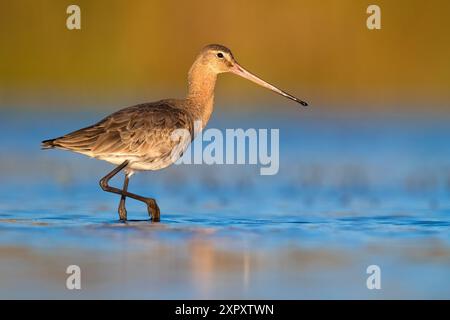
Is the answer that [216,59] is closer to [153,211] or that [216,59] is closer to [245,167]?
[153,211]

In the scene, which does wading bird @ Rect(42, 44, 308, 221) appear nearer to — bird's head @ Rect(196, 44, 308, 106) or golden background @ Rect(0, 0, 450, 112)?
bird's head @ Rect(196, 44, 308, 106)

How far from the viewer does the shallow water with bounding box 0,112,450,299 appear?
8.69 m

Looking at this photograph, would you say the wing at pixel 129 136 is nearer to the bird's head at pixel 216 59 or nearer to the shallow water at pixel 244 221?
the shallow water at pixel 244 221

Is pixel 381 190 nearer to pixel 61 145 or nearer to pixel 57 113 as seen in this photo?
pixel 61 145

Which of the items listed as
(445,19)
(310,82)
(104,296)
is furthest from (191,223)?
(445,19)

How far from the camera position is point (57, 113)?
18969 mm

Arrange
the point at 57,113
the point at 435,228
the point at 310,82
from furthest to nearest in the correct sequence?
the point at 310,82
the point at 57,113
the point at 435,228

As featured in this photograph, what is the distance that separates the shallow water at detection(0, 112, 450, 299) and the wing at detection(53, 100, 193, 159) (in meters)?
0.73

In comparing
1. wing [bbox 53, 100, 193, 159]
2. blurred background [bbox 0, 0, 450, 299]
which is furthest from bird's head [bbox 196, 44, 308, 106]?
blurred background [bbox 0, 0, 450, 299]

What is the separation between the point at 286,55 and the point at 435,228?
10.9 metres

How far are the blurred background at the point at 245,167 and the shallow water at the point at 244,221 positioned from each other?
3 cm

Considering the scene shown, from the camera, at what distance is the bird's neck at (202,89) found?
12281 mm

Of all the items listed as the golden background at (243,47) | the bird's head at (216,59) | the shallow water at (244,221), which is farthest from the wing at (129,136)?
the golden background at (243,47)
